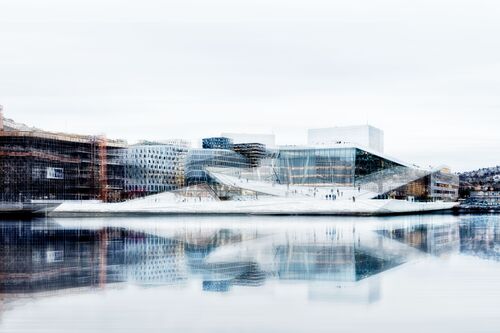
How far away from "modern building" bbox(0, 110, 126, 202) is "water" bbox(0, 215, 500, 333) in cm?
5515

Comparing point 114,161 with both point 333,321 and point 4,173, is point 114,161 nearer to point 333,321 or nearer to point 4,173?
point 4,173

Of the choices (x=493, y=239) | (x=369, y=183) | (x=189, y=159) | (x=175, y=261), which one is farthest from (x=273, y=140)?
(x=175, y=261)

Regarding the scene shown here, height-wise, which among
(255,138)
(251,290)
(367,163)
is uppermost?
(255,138)

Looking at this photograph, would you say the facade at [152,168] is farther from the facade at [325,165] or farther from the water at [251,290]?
the water at [251,290]

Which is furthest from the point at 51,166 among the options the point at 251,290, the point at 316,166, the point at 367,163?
the point at 251,290

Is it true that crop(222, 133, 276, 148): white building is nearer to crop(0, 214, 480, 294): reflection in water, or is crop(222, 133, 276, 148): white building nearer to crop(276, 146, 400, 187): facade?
crop(276, 146, 400, 187): facade

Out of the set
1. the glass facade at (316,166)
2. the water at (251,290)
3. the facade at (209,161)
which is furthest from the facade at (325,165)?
the water at (251,290)

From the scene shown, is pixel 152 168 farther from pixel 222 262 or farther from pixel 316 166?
pixel 222 262

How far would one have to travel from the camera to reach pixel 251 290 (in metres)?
11.1

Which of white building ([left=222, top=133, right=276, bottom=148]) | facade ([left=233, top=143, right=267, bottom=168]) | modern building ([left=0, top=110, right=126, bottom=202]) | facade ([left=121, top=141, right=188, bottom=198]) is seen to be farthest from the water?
white building ([left=222, top=133, right=276, bottom=148])

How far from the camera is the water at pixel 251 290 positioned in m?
8.62

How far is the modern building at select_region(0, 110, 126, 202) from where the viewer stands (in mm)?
70938

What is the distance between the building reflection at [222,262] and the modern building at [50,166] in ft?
169

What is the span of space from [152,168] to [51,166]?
2480cm
